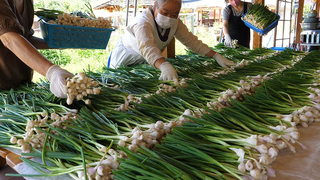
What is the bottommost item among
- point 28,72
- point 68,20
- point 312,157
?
point 312,157

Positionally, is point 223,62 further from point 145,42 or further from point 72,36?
point 72,36

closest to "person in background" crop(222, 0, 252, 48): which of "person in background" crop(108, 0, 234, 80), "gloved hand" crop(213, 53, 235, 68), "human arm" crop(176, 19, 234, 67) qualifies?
"human arm" crop(176, 19, 234, 67)

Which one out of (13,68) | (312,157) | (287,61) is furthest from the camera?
(287,61)

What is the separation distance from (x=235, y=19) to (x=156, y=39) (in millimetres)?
2409

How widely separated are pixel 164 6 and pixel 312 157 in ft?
5.29

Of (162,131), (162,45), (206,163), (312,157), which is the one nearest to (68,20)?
(162,45)

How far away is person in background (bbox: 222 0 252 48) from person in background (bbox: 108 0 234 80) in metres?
1.74

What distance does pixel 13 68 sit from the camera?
5.99 ft

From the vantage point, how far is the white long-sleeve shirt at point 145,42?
2.11 m

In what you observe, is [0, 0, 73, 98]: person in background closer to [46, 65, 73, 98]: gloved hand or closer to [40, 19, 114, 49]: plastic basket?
[46, 65, 73, 98]: gloved hand

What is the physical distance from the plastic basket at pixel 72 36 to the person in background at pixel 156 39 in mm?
311

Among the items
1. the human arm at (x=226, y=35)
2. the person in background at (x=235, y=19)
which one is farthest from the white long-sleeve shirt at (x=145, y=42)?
the person in background at (x=235, y=19)

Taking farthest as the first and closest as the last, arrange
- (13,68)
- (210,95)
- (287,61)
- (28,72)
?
(287,61) < (28,72) < (13,68) < (210,95)

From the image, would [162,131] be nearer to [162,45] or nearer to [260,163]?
[260,163]
